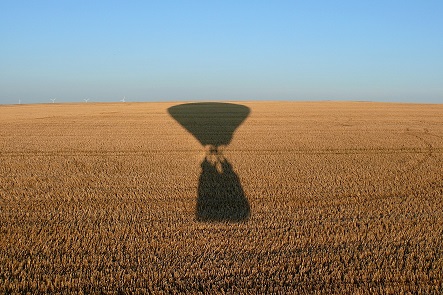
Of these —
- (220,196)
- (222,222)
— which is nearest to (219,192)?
(220,196)

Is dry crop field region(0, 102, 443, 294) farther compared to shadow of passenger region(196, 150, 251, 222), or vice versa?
shadow of passenger region(196, 150, 251, 222)

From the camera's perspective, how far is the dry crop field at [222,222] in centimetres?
447

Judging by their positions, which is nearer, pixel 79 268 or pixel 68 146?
pixel 79 268

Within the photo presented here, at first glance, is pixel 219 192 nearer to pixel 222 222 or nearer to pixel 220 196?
pixel 220 196

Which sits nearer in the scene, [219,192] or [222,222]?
[222,222]

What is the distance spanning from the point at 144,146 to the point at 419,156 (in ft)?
30.7

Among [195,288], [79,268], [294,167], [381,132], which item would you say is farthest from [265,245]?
[381,132]

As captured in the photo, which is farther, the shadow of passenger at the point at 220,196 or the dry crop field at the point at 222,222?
the shadow of passenger at the point at 220,196

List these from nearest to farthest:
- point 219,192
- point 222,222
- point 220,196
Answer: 1. point 222,222
2. point 220,196
3. point 219,192

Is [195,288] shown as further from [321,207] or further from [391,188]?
[391,188]

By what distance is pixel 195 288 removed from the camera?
14.1ft

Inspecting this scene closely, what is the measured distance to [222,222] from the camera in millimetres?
6227

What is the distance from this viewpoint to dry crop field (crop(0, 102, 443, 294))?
4.47 m

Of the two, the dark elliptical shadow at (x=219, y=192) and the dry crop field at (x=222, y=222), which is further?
the dark elliptical shadow at (x=219, y=192)
